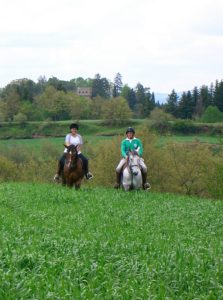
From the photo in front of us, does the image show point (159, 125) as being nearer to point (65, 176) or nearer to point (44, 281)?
point (65, 176)

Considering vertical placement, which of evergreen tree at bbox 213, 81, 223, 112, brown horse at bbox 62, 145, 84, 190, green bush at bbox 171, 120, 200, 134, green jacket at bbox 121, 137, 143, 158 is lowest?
green bush at bbox 171, 120, 200, 134

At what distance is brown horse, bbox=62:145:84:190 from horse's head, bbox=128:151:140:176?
1878 mm

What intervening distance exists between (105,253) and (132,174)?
13.2m

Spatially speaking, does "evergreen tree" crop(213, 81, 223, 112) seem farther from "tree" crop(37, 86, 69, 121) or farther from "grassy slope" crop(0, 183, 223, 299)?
"grassy slope" crop(0, 183, 223, 299)

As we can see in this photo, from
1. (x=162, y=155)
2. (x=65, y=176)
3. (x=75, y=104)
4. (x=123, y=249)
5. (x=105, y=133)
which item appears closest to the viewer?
(x=123, y=249)

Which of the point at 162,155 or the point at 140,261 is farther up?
the point at 140,261

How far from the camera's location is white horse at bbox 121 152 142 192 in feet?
71.9

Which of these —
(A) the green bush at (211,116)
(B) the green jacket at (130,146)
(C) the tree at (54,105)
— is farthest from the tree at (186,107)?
(B) the green jacket at (130,146)

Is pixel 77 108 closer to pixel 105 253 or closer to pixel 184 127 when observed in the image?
pixel 184 127

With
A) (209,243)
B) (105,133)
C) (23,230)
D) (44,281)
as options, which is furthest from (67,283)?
(105,133)

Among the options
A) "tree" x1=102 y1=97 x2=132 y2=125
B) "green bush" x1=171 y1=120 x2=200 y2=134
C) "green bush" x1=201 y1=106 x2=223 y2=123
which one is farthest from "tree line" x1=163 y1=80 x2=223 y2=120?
"green bush" x1=171 y1=120 x2=200 y2=134

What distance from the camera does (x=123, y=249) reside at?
9188mm

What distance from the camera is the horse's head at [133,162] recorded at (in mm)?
21828

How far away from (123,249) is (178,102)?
4913 inches
